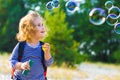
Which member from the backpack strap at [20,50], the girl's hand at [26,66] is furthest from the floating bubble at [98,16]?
the girl's hand at [26,66]

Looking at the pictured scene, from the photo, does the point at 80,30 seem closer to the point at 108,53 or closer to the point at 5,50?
the point at 108,53

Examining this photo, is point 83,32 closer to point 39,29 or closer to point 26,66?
point 39,29

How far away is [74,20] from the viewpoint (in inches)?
1412

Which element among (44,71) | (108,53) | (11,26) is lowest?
(108,53)

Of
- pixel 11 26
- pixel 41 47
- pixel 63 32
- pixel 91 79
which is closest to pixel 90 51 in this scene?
pixel 11 26

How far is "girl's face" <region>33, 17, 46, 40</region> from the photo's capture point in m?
5.14

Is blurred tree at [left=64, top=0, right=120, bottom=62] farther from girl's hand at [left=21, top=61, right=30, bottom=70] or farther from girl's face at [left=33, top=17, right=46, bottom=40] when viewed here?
girl's hand at [left=21, top=61, right=30, bottom=70]

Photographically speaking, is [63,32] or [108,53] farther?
[108,53]

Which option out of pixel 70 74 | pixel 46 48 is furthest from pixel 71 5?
pixel 70 74

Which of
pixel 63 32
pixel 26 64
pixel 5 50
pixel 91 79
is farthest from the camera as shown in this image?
pixel 5 50

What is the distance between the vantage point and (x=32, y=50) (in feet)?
16.9

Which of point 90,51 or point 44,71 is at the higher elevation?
point 44,71

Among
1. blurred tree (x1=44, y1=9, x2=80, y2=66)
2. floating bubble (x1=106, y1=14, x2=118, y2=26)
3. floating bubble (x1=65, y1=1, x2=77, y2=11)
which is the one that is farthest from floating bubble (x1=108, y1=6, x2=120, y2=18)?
blurred tree (x1=44, y1=9, x2=80, y2=66)

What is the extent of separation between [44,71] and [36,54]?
0.22 metres
